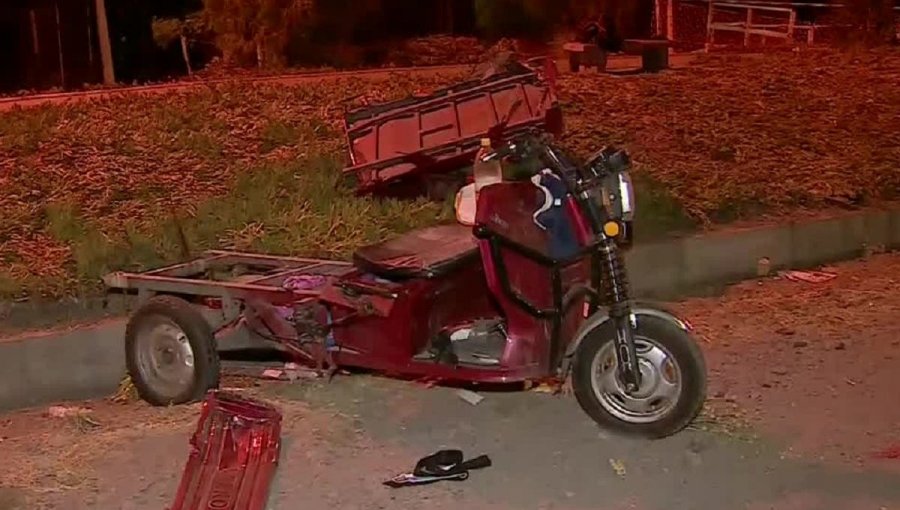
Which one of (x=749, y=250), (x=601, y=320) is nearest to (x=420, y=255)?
(x=601, y=320)

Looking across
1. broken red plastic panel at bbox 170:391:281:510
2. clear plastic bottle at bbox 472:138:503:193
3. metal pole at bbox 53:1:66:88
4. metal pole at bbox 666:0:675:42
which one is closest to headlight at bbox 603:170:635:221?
clear plastic bottle at bbox 472:138:503:193

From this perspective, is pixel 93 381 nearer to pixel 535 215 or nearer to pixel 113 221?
pixel 113 221

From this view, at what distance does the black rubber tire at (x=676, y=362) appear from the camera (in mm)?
4547

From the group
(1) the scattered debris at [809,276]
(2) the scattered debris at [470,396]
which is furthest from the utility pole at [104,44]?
(2) the scattered debris at [470,396]

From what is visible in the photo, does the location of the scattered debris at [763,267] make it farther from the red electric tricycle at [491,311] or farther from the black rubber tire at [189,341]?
the black rubber tire at [189,341]

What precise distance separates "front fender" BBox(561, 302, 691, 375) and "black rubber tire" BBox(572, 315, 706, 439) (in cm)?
1

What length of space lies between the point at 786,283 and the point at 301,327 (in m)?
2.96

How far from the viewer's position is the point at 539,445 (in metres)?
4.72

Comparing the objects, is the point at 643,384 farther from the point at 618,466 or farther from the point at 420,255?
the point at 420,255

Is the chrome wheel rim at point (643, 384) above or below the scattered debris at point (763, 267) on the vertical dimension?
above

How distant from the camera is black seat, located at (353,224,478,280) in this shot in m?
4.96

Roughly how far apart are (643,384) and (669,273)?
2.36 meters

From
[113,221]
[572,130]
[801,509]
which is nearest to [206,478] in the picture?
[801,509]

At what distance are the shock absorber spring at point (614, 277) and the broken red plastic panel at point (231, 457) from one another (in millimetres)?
1264
